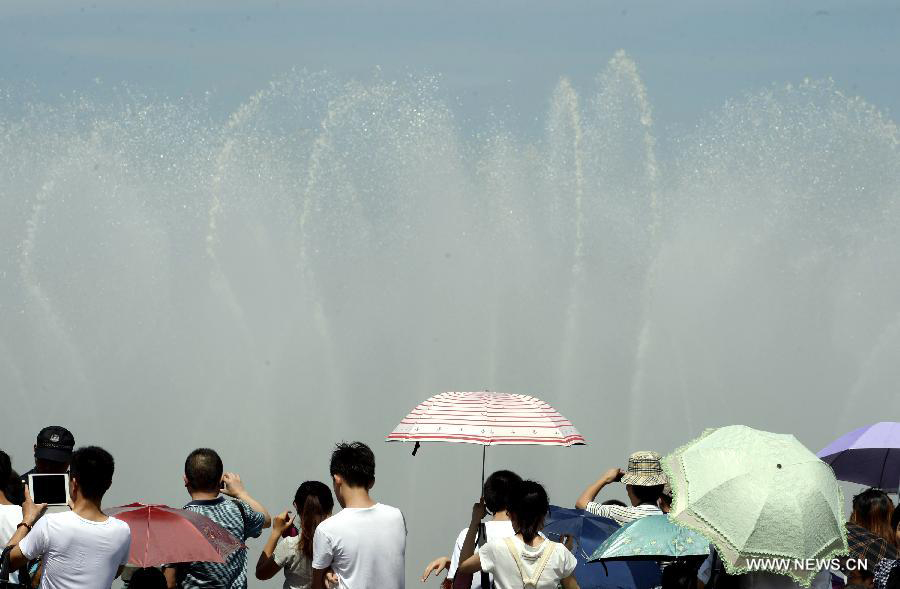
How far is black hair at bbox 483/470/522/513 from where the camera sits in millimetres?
6379

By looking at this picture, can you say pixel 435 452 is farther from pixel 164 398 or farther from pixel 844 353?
pixel 844 353

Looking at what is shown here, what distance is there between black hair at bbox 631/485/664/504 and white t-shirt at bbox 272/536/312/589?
194 centimetres

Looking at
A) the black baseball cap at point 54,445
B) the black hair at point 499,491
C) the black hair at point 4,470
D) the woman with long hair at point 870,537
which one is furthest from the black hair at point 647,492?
the black hair at point 4,470

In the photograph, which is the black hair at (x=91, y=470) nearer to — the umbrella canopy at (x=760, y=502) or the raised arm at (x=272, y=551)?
the raised arm at (x=272, y=551)

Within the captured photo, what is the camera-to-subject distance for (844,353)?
61.8ft

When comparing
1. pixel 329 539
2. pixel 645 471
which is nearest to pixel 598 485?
pixel 645 471

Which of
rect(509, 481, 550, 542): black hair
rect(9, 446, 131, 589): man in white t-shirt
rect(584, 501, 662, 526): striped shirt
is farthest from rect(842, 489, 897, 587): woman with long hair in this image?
rect(9, 446, 131, 589): man in white t-shirt

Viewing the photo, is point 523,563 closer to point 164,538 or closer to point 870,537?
point 164,538

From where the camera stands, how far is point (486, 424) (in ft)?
24.0

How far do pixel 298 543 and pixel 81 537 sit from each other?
1.50 m

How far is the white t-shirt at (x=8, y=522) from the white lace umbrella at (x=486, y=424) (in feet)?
6.34

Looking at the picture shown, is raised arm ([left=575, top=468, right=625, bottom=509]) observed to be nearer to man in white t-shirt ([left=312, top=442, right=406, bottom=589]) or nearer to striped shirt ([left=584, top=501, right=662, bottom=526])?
striped shirt ([left=584, top=501, right=662, bottom=526])

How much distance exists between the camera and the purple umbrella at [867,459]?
9031 mm

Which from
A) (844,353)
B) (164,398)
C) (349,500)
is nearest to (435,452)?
(164,398)
